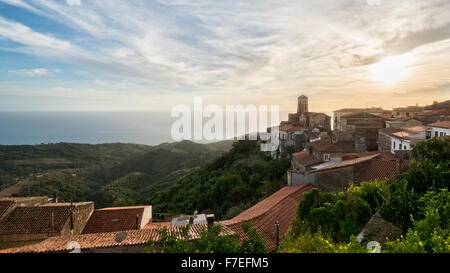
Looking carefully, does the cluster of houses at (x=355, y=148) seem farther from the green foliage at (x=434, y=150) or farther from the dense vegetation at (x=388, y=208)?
the dense vegetation at (x=388, y=208)

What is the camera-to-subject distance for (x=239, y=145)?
122ft

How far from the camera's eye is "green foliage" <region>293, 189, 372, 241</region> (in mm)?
6219

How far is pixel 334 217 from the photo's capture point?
6.45 meters

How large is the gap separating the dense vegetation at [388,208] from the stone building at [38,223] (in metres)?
10.9

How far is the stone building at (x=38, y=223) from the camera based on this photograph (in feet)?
38.0

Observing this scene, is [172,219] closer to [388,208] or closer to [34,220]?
[34,220]

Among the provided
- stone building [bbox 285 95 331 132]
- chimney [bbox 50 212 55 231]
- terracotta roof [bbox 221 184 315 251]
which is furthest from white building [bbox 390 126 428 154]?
chimney [bbox 50 212 55 231]

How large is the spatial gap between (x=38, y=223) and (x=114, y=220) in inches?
130

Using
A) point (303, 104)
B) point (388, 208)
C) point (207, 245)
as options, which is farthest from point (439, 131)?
point (303, 104)

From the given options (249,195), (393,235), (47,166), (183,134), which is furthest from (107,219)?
(47,166)

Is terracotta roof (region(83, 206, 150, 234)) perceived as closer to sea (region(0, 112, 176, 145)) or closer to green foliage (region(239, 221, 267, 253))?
green foliage (region(239, 221, 267, 253))

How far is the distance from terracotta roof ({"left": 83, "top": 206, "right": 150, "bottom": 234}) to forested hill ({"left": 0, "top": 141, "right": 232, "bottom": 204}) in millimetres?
19114

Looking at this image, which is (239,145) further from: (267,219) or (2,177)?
(2,177)
